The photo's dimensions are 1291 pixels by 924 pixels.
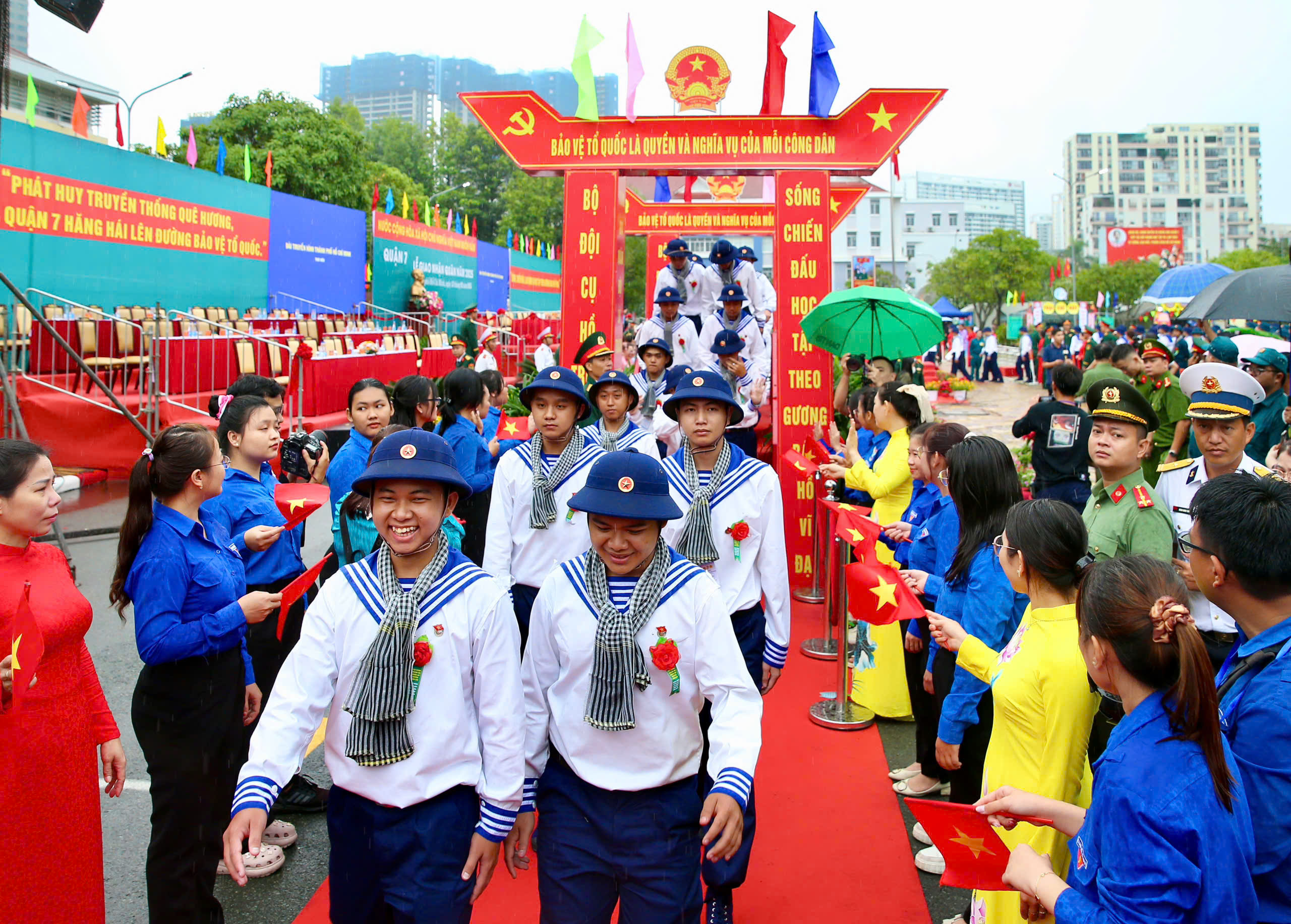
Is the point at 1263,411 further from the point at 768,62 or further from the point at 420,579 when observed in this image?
the point at 420,579

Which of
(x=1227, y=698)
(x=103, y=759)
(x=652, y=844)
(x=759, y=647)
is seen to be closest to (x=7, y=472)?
(x=103, y=759)

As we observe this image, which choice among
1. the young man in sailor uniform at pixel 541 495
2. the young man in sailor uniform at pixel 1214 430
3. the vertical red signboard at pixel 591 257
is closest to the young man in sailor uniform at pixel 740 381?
the vertical red signboard at pixel 591 257

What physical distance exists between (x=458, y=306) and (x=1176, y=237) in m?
60.1

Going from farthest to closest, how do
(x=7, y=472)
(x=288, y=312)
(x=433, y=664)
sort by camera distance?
(x=288, y=312)
(x=7, y=472)
(x=433, y=664)

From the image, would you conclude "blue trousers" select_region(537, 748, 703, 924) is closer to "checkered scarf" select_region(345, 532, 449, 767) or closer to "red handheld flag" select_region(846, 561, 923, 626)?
"checkered scarf" select_region(345, 532, 449, 767)

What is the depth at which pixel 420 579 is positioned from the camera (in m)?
2.55

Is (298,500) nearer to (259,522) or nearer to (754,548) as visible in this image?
(259,522)

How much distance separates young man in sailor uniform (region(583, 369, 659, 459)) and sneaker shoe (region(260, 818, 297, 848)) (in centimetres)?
232

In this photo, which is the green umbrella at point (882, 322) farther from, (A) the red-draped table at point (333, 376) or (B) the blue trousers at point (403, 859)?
(A) the red-draped table at point (333, 376)

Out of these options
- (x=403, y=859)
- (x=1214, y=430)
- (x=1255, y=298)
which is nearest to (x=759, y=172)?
(x=1255, y=298)

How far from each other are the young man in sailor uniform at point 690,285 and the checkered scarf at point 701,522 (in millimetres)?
5472

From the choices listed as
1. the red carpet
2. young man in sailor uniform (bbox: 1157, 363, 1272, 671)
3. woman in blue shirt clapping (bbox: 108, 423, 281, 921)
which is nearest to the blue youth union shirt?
woman in blue shirt clapping (bbox: 108, 423, 281, 921)

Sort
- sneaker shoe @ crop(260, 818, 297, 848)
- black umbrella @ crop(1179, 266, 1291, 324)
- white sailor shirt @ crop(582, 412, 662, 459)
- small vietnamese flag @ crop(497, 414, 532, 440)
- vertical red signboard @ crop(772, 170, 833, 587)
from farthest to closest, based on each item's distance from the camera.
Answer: vertical red signboard @ crop(772, 170, 833, 587) → black umbrella @ crop(1179, 266, 1291, 324) → small vietnamese flag @ crop(497, 414, 532, 440) → white sailor shirt @ crop(582, 412, 662, 459) → sneaker shoe @ crop(260, 818, 297, 848)

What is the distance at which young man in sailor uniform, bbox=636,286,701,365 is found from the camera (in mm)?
8461
